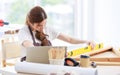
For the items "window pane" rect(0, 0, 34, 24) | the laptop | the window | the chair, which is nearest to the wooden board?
the laptop

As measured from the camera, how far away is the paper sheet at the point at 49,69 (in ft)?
4.40

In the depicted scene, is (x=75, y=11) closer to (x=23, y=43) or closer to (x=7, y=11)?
(x=7, y=11)

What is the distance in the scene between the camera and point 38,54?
4.77ft

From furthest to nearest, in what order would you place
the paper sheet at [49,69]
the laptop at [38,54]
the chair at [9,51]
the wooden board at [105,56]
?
the chair at [9,51] → the wooden board at [105,56] → the laptop at [38,54] → the paper sheet at [49,69]

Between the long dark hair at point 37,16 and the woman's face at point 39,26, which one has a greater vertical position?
the long dark hair at point 37,16

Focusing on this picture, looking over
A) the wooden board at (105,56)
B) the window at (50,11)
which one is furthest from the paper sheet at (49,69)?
the window at (50,11)

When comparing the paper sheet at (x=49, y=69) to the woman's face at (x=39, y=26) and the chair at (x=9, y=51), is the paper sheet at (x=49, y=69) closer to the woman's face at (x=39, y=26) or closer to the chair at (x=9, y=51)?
the woman's face at (x=39, y=26)

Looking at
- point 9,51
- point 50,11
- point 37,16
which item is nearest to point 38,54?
point 37,16

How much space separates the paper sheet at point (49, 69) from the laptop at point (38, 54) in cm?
5

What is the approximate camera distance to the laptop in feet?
4.75

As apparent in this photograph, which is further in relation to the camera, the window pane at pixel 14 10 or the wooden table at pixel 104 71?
the window pane at pixel 14 10

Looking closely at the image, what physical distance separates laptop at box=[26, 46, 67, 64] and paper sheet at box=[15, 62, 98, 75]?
49 mm

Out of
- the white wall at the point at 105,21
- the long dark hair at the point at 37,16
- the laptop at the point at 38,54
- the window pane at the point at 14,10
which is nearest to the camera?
the laptop at the point at 38,54

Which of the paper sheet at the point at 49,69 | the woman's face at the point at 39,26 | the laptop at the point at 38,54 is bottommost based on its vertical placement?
the paper sheet at the point at 49,69
